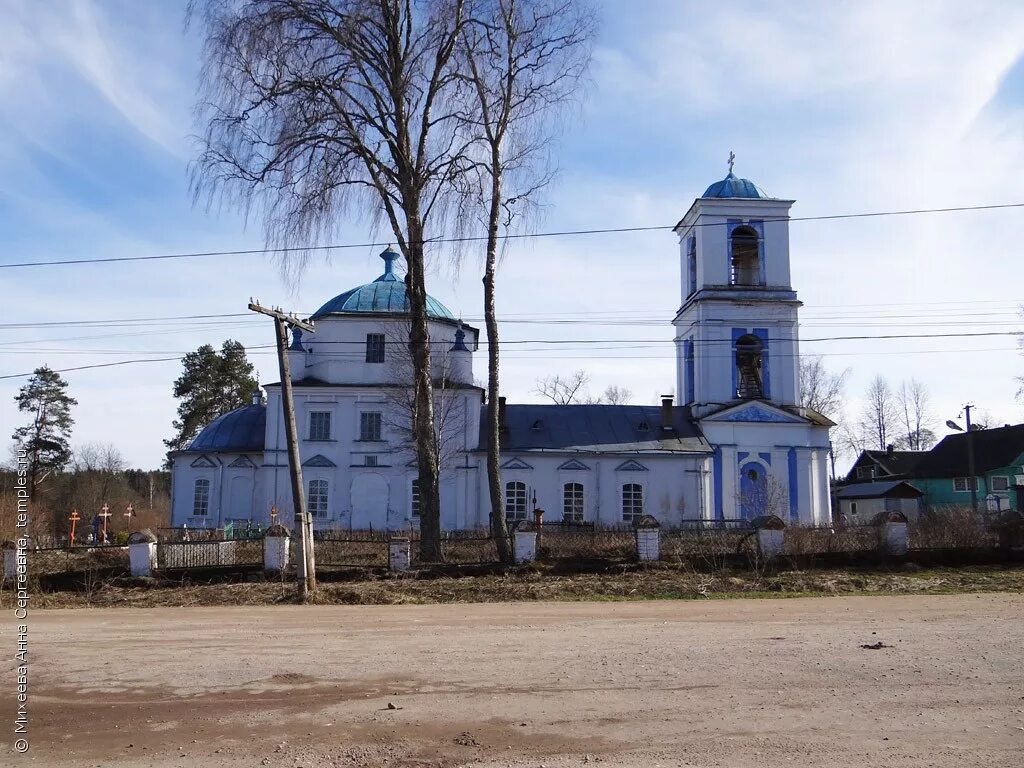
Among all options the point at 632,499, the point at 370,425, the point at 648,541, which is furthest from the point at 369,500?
the point at 648,541

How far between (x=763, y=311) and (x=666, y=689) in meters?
27.3

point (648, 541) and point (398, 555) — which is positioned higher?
point (648, 541)

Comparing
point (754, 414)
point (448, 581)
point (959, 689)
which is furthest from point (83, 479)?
point (959, 689)

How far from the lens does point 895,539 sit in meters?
18.3

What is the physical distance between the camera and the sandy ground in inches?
245

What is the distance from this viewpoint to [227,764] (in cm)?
602

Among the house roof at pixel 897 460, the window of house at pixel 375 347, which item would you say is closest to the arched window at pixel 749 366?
the window of house at pixel 375 347

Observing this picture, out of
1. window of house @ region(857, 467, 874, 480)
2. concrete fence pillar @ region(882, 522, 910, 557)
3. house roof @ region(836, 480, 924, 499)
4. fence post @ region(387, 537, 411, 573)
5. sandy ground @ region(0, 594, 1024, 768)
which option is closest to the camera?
sandy ground @ region(0, 594, 1024, 768)

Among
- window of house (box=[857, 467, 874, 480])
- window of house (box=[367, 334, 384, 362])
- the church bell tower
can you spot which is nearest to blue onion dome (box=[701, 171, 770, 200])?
the church bell tower

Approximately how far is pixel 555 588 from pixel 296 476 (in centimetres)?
511

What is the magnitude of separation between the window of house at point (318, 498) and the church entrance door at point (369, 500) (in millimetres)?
1028

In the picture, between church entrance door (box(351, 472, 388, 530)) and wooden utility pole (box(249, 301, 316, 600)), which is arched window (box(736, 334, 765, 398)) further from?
wooden utility pole (box(249, 301, 316, 600))

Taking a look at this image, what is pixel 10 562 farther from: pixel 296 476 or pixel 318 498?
pixel 318 498

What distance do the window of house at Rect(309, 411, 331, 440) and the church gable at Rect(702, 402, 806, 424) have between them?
14.4 meters
